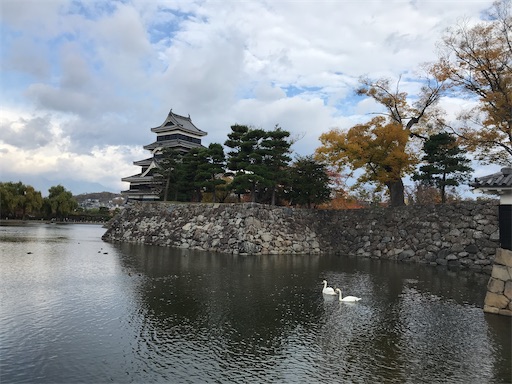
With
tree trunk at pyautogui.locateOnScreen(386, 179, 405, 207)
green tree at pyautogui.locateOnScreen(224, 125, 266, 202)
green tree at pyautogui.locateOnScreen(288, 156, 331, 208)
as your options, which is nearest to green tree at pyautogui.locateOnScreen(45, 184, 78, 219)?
green tree at pyautogui.locateOnScreen(224, 125, 266, 202)

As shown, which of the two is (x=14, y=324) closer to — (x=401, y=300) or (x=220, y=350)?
(x=220, y=350)

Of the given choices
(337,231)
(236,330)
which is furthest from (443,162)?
(236,330)

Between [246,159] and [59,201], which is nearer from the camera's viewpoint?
[246,159]

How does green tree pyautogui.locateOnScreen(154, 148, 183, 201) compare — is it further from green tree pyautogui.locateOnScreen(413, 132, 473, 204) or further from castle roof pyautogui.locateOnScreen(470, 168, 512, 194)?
castle roof pyautogui.locateOnScreen(470, 168, 512, 194)

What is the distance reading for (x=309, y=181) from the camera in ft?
82.4

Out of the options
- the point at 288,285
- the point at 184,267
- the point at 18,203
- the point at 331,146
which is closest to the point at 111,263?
the point at 184,267

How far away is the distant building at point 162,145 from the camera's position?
3975 centimetres

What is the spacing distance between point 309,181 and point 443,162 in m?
8.46

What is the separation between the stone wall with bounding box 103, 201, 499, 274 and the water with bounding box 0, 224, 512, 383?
6.17 metres

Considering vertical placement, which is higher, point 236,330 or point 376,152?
point 376,152

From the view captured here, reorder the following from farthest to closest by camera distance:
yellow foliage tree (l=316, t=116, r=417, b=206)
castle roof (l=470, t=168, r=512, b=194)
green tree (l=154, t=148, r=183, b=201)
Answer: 1. green tree (l=154, t=148, r=183, b=201)
2. yellow foliage tree (l=316, t=116, r=417, b=206)
3. castle roof (l=470, t=168, r=512, b=194)

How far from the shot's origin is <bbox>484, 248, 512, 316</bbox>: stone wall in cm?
799

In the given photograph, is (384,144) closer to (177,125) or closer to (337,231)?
(337,231)

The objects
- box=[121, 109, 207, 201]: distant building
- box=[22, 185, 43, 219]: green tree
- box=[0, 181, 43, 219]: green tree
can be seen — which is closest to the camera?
box=[121, 109, 207, 201]: distant building
